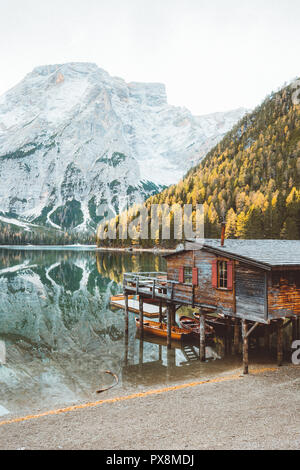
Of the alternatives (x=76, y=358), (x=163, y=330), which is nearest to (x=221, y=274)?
(x=163, y=330)

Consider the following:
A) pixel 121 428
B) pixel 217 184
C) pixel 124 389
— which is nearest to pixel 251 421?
pixel 121 428

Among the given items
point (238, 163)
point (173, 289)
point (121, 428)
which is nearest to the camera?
point (121, 428)

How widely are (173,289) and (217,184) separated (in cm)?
14675

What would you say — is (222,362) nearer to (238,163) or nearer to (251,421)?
(251,421)

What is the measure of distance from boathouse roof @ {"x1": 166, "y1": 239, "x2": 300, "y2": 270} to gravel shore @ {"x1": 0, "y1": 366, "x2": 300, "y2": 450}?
22.7ft

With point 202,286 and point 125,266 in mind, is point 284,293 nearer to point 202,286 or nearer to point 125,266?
point 202,286

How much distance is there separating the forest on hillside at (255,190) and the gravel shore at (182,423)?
100454mm

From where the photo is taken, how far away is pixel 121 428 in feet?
48.6

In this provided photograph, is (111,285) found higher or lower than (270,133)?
lower

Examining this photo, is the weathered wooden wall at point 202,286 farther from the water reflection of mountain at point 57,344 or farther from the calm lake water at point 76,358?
the water reflection of mountain at point 57,344

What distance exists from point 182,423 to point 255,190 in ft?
514

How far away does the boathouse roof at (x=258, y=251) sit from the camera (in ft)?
73.5

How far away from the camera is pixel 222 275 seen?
82.7ft

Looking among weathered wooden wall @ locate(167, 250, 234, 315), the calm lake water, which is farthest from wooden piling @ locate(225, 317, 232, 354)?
weathered wooden wall @ locate(167, 250, 234, 315)
